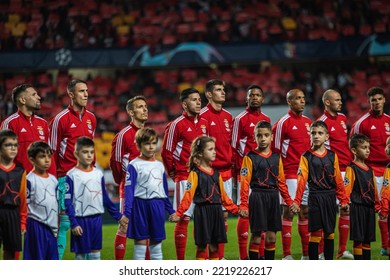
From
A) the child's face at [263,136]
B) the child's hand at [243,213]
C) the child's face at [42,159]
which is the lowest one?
the child's hand at [243,213]

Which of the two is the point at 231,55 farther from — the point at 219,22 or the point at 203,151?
the point at 203,151

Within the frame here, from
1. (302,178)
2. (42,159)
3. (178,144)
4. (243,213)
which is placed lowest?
(243,213)

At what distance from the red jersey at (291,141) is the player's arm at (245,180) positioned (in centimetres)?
109

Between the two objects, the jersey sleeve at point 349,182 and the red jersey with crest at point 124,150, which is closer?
the jersey sleeve at point 349,182

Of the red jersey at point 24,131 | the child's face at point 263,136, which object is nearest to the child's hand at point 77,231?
the red jersey at point 24,131

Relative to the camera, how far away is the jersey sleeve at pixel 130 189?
7.12m

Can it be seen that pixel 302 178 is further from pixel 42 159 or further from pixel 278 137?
pixel 42 159

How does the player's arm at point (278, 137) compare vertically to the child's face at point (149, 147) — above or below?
above

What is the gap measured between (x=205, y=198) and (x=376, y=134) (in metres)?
2.86

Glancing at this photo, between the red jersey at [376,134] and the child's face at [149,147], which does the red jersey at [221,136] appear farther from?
the red jersey at [376,134]

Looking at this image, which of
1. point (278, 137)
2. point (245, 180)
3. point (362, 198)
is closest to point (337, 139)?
point (278, 137)

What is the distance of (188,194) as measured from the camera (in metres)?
7.26

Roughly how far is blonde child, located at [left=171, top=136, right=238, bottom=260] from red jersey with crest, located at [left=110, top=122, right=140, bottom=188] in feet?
3.49

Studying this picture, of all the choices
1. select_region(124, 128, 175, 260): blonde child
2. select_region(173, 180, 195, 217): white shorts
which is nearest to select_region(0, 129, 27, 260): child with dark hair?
select_region(124, 128, 175, 260): blonde child
